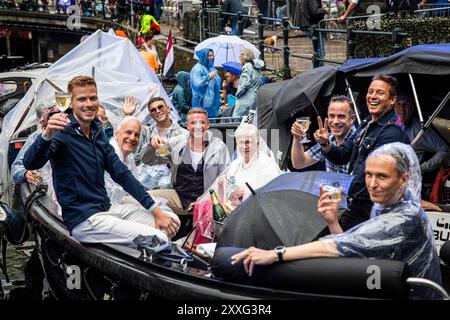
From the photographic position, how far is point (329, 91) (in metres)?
9.43

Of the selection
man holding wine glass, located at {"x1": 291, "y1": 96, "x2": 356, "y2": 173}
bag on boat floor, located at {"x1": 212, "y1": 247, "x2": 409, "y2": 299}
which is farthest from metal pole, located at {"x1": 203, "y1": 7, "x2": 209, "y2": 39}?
bag on boat floor, located at {"x1": 212, "y1": 247, "x2": 409, "y2": 299}

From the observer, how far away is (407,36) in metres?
13.3

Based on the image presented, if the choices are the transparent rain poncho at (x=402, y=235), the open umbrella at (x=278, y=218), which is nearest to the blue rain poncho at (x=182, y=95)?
the open umbrella at (x=278, y=218)

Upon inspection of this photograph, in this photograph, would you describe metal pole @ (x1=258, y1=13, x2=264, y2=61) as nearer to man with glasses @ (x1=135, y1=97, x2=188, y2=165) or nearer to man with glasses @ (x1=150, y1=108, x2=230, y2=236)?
man with glasses @ (x1=135, y1=97, x2=188, y2=165)

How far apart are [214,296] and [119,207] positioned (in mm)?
1578

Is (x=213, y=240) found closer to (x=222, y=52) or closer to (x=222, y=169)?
(x=222, y=169)

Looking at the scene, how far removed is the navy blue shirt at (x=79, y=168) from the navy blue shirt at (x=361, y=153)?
1.56 m

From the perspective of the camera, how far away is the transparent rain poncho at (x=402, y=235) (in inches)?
201

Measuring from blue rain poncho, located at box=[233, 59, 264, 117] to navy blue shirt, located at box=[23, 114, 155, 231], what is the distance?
4.93m

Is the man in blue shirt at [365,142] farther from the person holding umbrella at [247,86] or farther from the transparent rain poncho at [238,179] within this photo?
the person holding umbrella at [247,86]

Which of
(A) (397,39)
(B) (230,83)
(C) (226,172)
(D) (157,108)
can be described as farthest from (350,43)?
(C) (226,172)

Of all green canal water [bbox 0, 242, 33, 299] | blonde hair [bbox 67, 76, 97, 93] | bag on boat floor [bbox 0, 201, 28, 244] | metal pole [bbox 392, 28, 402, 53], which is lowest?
green canal water [bbox 0, 242, 33, 299]

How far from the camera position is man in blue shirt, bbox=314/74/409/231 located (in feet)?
19.5
